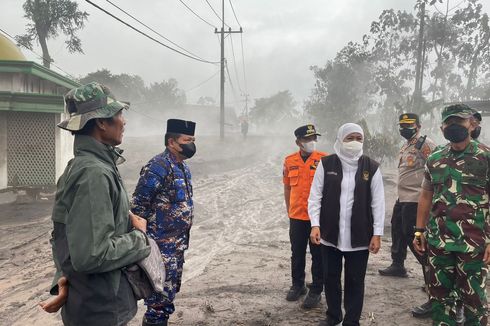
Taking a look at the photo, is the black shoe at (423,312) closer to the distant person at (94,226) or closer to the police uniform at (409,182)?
the police uniform at (409,182)

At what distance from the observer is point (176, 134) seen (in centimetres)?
337

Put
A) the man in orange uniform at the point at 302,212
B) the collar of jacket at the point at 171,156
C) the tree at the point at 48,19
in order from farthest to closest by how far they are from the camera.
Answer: the tree at the point at 48,19 → the man in orange uniform at the point at 302,212 → the collar of jacket at the point at 171,156

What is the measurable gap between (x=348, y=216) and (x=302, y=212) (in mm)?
967


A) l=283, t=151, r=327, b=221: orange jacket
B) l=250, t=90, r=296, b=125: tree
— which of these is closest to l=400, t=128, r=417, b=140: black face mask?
l=283, t=151, r=327, b=221: orange jacket

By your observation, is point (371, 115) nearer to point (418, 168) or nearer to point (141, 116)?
point (141, 116)

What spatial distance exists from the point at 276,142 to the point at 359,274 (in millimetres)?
28671

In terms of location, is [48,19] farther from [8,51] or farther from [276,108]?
[276,108]

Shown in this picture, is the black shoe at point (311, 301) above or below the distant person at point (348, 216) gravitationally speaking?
below

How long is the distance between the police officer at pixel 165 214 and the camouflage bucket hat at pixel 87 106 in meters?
1.13

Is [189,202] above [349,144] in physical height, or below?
below

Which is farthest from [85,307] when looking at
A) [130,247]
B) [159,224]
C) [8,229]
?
[8,229]

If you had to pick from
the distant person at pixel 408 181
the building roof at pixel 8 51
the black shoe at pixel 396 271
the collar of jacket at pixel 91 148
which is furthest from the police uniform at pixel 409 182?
the building roof at pixel 8 51

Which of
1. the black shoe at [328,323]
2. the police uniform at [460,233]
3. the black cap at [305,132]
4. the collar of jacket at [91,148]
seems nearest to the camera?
the collar of jacket at [91,148]

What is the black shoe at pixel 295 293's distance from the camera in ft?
14.4
